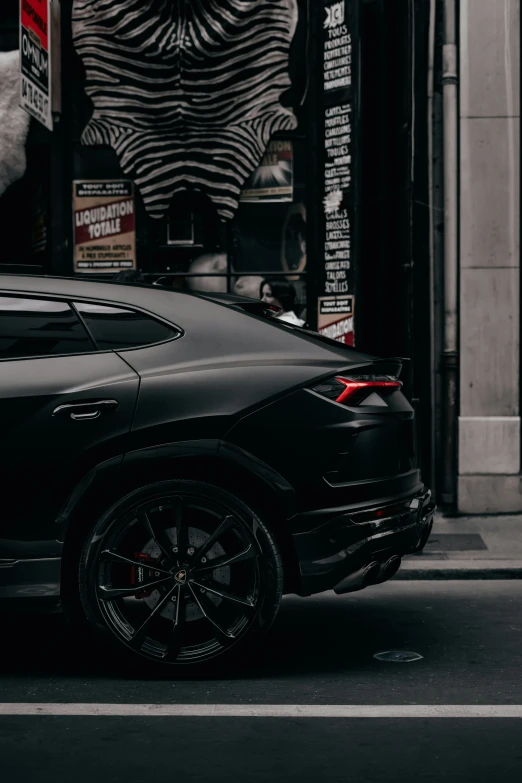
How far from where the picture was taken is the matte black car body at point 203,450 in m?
5.26

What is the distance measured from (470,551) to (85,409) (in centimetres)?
427

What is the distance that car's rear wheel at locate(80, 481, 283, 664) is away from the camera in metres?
5.30

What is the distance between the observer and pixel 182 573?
5.33m

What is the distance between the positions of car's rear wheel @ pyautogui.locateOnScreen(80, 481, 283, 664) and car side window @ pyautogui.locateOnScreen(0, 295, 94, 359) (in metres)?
0.73

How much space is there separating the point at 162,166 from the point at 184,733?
7.86 m

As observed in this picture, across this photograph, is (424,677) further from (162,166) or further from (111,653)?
(162,166)

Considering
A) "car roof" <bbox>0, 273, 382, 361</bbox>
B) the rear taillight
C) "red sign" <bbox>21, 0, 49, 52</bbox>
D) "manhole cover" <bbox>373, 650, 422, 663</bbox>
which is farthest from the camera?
"red sign" <bbox>21, 0, 49, 52</bbox>

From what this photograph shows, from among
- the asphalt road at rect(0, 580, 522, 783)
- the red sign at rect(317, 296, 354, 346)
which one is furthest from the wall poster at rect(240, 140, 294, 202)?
the asphalt road at rect(0, 580, 522, 783)

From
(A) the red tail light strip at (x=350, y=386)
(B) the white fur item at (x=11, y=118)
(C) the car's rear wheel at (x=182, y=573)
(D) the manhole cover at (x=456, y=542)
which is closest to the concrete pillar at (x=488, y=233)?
(D) the manhole cover at (x=456, y=542)

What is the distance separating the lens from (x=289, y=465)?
530 cm

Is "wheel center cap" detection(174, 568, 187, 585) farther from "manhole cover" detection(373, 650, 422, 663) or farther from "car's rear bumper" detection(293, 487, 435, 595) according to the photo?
"manhole cover" detection(373, 650, 422, 663)

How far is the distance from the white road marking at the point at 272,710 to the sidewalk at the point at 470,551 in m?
3.13

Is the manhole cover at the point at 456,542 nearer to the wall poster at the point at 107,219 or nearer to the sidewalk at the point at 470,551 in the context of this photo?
the sidewalk at the point at 470,551

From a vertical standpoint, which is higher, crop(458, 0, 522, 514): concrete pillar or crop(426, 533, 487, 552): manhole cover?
crop(458, 0, 522, 514): concrete pillar
